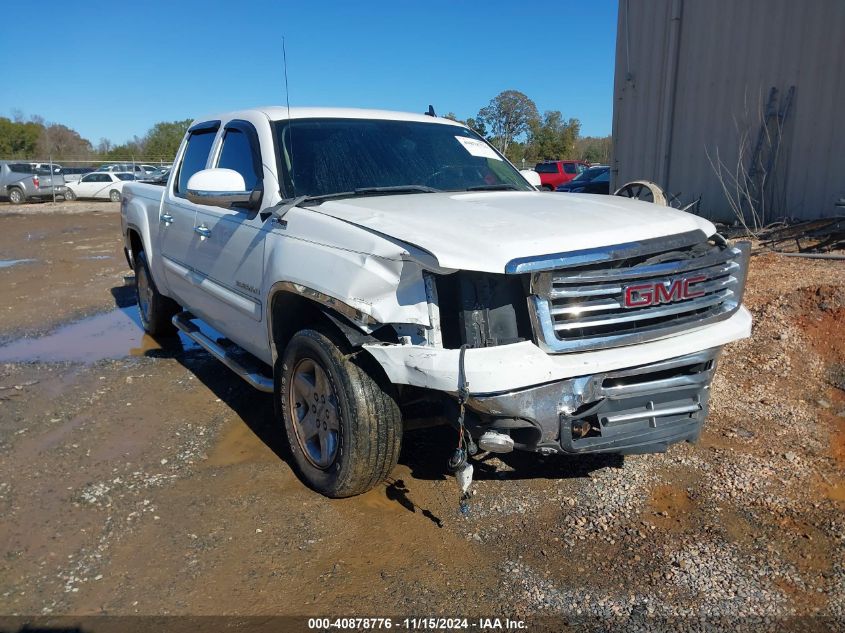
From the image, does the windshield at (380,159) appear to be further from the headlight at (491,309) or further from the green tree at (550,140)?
the green tree at (550,140)

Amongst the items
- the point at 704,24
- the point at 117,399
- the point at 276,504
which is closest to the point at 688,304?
the point at 276,504

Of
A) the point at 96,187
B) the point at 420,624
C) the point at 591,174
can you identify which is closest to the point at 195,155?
the point at 420,624

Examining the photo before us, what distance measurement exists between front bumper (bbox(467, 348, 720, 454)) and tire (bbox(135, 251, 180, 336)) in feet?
14.8

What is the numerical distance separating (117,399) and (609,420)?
3825mm

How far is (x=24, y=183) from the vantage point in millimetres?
26953

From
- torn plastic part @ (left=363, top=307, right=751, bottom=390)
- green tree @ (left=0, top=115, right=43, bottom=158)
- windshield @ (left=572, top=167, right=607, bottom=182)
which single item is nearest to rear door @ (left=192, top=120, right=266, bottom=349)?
torn plastic part @ (left=363, top=307, right=751, bottom=390)

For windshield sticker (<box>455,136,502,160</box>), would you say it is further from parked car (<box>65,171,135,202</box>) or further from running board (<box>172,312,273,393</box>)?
parked car (<box>65,171,135,202</box>)

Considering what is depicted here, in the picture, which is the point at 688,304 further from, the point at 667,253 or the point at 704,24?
the point at 704,24

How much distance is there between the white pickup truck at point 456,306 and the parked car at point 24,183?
91.2 ft

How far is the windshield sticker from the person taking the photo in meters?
4.47

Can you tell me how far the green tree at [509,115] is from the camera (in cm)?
3944

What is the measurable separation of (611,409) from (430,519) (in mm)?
1054

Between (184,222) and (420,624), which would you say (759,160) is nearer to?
(184,222)

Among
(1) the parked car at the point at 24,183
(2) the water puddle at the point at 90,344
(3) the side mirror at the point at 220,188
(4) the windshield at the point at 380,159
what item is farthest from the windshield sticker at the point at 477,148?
(1) the parked car at the point at 24,183
